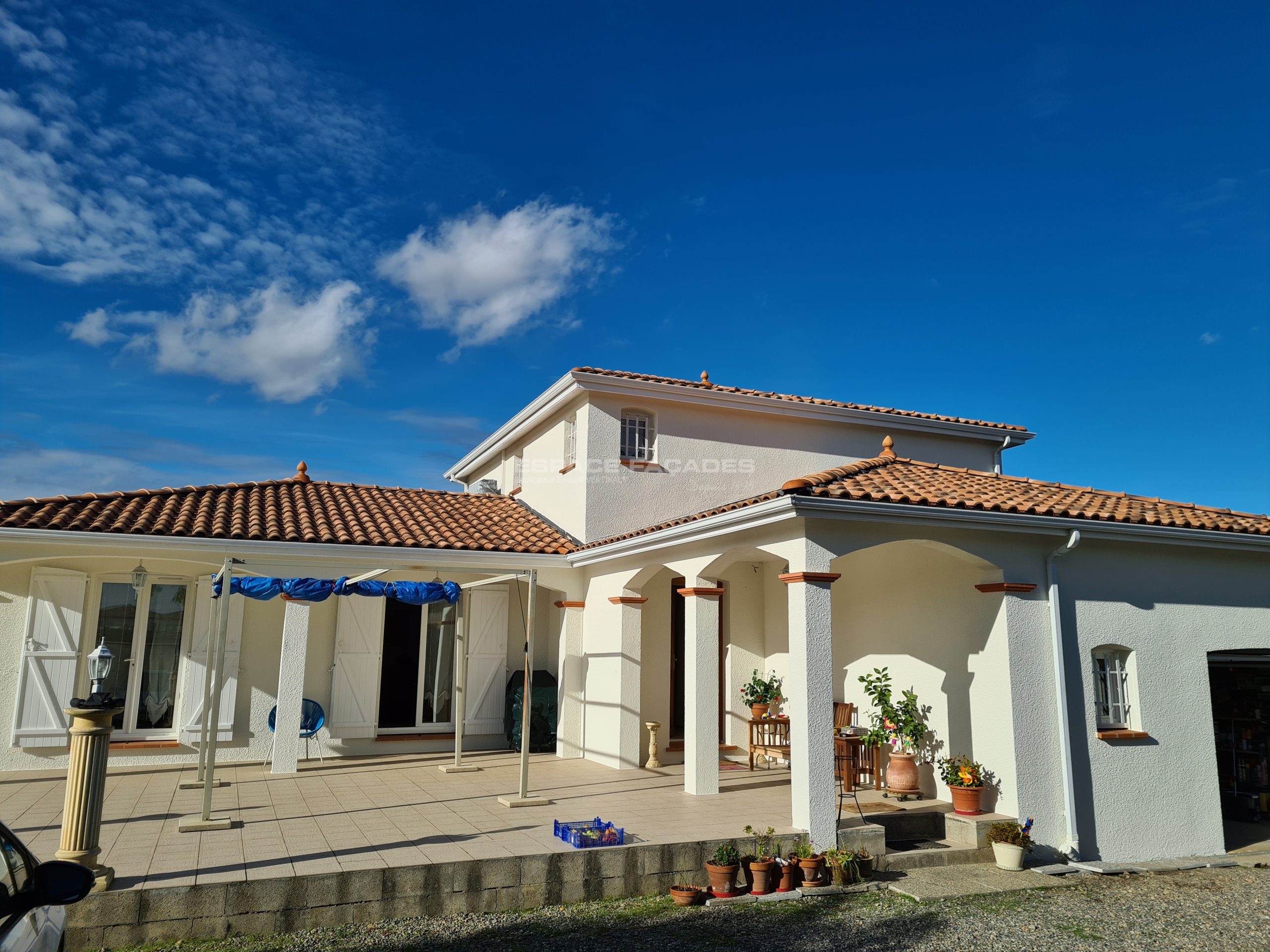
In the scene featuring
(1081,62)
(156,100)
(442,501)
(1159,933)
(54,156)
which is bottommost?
(1159,933)

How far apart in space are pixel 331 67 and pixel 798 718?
9.34 metres

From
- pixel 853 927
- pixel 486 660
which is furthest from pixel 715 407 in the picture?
pixel 853 927

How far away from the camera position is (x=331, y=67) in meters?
10.2

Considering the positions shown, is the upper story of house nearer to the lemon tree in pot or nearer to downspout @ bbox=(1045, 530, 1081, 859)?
downspout @ bbox=(1045, 530, 1081, 859)

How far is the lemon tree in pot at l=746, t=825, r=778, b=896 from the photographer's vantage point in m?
7.25

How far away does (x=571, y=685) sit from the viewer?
13.2m

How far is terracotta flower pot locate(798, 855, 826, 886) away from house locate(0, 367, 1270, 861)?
14.9 inches

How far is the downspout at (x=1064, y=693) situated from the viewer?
339 inches

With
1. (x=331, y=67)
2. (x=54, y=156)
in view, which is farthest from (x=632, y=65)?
(x=54, y=156)

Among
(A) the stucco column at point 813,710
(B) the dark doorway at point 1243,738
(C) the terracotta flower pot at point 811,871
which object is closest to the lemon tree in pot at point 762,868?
(C) the terracotta flower pot at point 811,871

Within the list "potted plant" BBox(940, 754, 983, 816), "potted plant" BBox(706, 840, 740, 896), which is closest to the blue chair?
"potted plant" BBox(706, 840, 740, 896)

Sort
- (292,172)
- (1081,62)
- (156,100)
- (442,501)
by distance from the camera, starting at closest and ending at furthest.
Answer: (156,100) < (1081,62) < (292,172) < (442,501)

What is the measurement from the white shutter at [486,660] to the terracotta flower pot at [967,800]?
7.35 metres

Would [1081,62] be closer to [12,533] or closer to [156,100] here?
[156,100]
